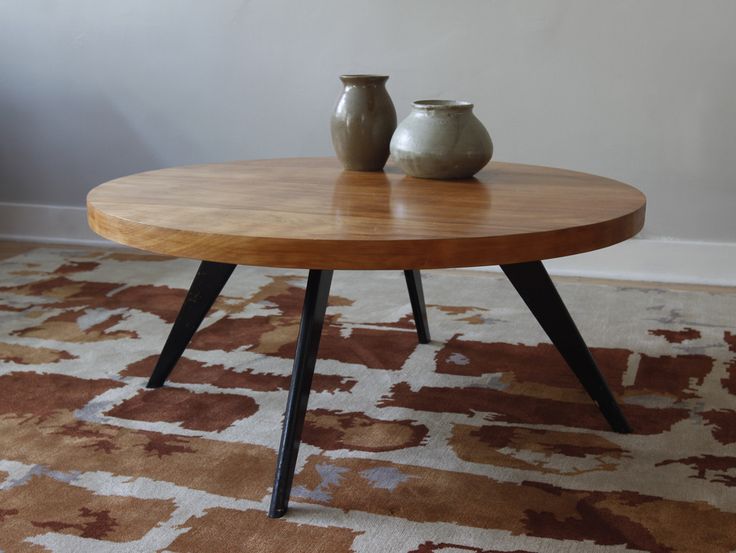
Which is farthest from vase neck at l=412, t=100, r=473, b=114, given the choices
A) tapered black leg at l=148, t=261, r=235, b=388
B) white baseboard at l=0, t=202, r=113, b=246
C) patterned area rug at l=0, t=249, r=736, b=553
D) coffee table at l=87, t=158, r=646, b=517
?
white baseboard at l=0, t=202, r=113, b=246

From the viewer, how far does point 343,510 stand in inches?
49.7

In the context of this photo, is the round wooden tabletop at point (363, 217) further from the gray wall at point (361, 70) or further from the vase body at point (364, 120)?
the gray wall at point (361, 70)

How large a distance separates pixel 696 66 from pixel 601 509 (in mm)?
1579

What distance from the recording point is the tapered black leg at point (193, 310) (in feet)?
5.24

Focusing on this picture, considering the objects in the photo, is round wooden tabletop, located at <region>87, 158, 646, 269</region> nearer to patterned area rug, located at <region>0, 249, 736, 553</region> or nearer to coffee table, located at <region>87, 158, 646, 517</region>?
coffee table, located at <region>87, 158, 646, 517</region>

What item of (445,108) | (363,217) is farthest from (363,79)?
(363,217)

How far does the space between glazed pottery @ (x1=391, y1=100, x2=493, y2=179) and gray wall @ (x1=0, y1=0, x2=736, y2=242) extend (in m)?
1.12

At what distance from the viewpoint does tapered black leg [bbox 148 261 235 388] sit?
1.60 meters

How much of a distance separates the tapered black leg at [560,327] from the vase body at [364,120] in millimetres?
362

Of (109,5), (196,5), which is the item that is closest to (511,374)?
(196,5)

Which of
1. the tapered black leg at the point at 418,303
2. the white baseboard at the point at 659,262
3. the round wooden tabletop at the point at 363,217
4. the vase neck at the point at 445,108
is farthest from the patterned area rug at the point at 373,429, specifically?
the vase neck at the point at 445,108

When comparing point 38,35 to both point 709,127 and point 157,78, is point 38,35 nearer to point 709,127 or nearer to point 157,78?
point 157,78

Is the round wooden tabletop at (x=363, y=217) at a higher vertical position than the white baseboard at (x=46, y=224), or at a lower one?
higher

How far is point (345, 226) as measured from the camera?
3.79ft
